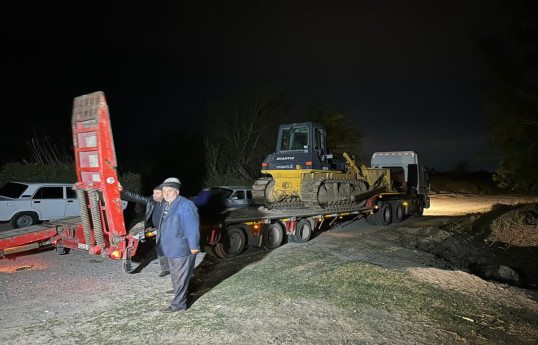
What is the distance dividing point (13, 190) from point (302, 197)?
9.36 m

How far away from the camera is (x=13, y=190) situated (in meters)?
13.8

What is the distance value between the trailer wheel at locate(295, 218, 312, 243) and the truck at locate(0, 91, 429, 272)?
0.03 m

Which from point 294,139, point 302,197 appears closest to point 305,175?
point 302,197

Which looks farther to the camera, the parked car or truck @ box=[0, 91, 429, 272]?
the parked car

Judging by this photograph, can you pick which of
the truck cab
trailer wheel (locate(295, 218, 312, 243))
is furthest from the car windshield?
the truck cab

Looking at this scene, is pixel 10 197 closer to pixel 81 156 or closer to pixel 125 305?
pixel 81 156

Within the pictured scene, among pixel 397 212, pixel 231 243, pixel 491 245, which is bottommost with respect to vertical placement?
pixel 491 245

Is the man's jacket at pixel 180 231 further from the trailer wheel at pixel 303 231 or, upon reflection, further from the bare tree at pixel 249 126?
the bare tree at pixel 249 126

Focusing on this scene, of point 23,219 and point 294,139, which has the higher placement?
point 294,139

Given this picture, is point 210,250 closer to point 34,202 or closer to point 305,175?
point 305,175

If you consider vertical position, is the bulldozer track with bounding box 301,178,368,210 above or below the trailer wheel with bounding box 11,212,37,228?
above

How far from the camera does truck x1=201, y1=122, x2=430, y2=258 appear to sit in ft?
33.7

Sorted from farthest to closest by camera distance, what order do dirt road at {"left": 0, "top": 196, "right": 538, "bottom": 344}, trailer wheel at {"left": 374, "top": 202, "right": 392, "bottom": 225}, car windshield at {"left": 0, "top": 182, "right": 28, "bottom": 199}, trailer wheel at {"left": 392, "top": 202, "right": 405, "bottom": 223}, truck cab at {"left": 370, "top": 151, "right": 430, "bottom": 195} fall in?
truck cab at {"left": 370, "top": 151, "right": 430, "bottom": 195} < trailer wheel at {"left": 392, "top": 202, "right": 405, "bottom": 223} < trailer wheel at {"left": 374, "top": 202, "right": 392, "bottom": 225} < car windshield at {"left": 0, "top": 182, "right": 28, "bottom": 199} < dirt road at {"left": 0, "top": 196, "right": 538, "bottom": 344}

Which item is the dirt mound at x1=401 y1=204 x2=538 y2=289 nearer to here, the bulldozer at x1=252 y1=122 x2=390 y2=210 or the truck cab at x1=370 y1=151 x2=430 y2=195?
the bulldozer at x1=252 y1=122 x2=390 y2=210
